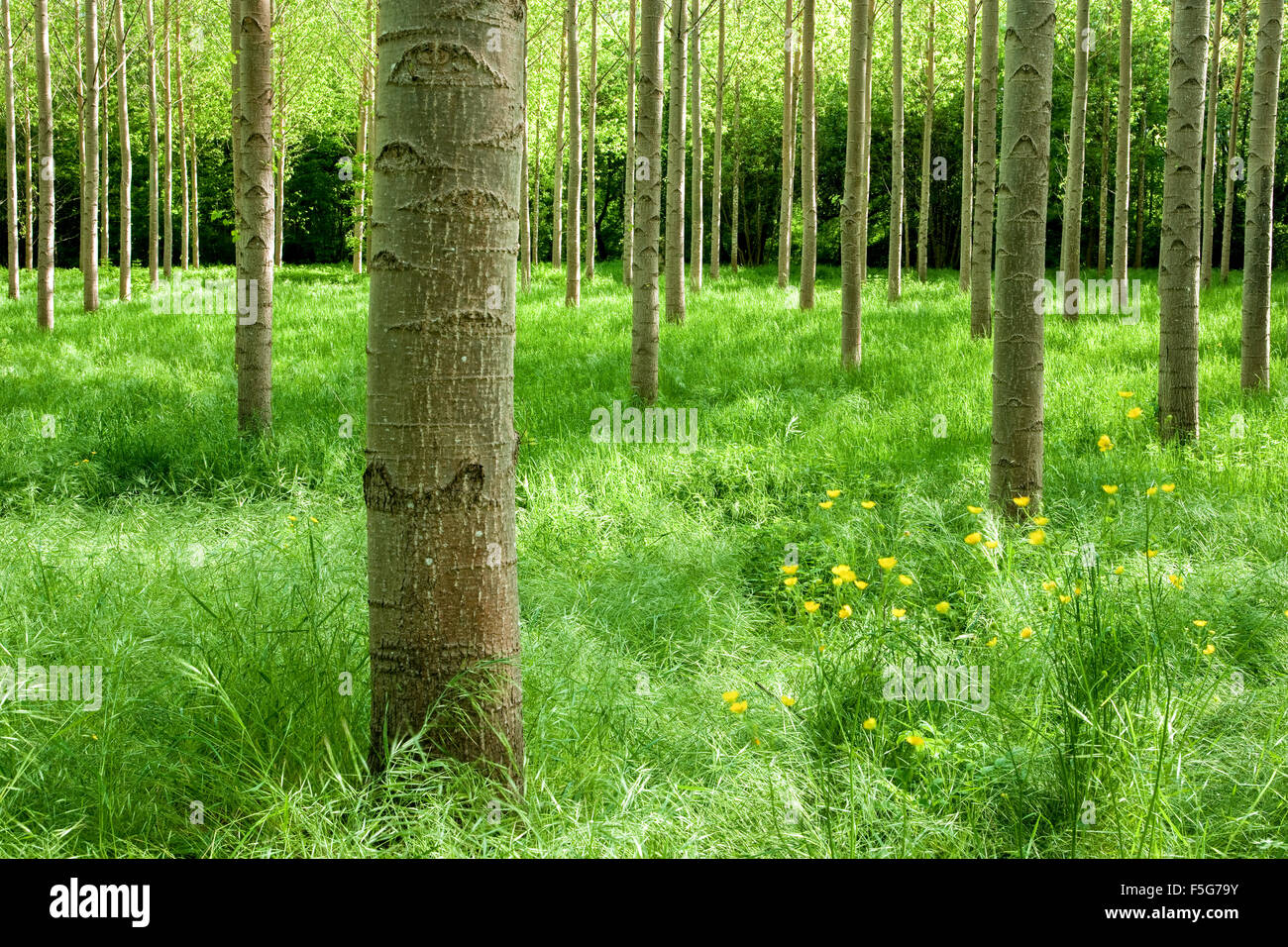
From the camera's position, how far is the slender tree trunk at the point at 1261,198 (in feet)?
24.3

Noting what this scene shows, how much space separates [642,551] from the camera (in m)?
5.14

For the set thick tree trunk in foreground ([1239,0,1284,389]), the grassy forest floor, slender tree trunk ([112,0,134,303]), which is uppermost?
slender tree trunk ([112,0,134,303])

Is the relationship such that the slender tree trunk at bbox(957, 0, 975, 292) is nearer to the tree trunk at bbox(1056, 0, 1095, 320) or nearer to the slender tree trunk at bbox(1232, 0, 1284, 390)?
the tree trunk at bbox(1056, 0, 1095, 320)

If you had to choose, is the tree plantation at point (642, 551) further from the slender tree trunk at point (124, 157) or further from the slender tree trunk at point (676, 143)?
the slender tree trunk at point (124, 157)

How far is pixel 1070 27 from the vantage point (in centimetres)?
2800

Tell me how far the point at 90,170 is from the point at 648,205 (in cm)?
1069

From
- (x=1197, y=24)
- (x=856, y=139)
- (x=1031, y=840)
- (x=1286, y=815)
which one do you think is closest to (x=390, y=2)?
(x=1031, y=840)

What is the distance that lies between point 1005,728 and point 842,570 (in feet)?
2.42

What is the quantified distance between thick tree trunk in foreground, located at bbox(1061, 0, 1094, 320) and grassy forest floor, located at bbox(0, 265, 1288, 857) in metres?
4.31

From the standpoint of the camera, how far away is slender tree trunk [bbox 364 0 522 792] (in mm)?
2254

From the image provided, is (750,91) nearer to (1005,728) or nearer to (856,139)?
(856,139)

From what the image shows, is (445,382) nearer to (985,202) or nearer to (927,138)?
(985,202)

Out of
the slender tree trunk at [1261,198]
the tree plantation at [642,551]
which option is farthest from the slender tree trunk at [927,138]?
the slender tree trunk at [1261,198]

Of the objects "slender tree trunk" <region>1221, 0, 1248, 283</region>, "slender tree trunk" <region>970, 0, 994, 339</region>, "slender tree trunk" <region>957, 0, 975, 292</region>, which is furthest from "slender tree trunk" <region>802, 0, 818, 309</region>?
"slender tree trunk" <region>1221, 0, 1248, 283</region>
